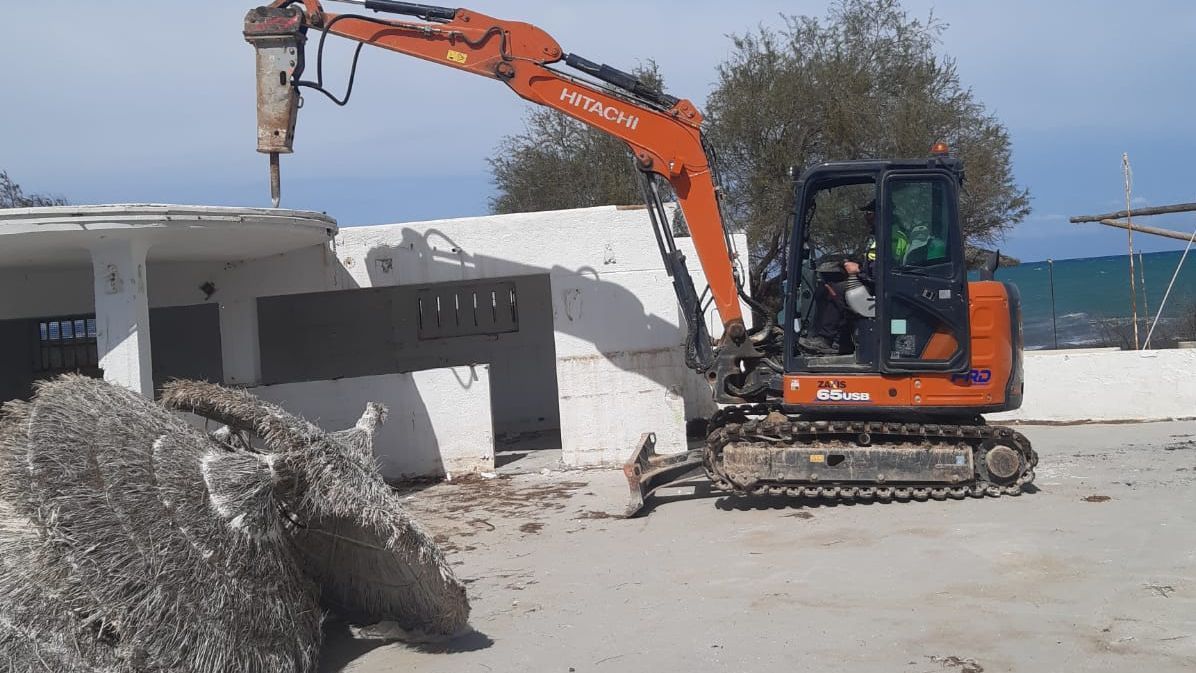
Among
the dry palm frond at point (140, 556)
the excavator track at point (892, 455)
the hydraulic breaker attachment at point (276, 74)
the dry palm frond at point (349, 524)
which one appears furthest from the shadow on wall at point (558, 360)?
the dry palm frond at point (140, 556)

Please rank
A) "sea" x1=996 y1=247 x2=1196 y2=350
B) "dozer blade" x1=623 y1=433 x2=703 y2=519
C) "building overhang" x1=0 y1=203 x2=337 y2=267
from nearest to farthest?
"building overhang" x1=0 y1=203 x2=337 y2=267, "dozer blade" x1=623 y1=433 x2=703 y2=519, "sea" x1=996 y1=247 x2=1196 y2=350

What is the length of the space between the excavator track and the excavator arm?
0.90m

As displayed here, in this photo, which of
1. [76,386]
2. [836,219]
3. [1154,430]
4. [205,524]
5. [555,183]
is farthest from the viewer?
[555,183]

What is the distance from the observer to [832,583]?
7.20 meters

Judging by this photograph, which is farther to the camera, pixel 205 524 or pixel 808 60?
pixel 808 60

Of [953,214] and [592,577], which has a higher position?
[953,214]

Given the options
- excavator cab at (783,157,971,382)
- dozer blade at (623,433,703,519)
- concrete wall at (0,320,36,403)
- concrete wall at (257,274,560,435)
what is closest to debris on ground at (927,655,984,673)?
excavator cab at (783,157,971,382)

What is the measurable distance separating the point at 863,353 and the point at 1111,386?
609 centimetres

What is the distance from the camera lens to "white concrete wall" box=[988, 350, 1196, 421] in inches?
531

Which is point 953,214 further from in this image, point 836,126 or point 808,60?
point 808,60

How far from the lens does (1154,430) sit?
12805 mm

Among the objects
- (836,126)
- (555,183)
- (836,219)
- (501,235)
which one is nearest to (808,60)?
(836,126)

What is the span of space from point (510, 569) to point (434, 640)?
1.84 meters

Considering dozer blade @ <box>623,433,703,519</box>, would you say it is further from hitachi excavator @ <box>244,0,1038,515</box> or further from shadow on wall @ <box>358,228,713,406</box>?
shadow on wall @ <box>358,228,713,406</box>
